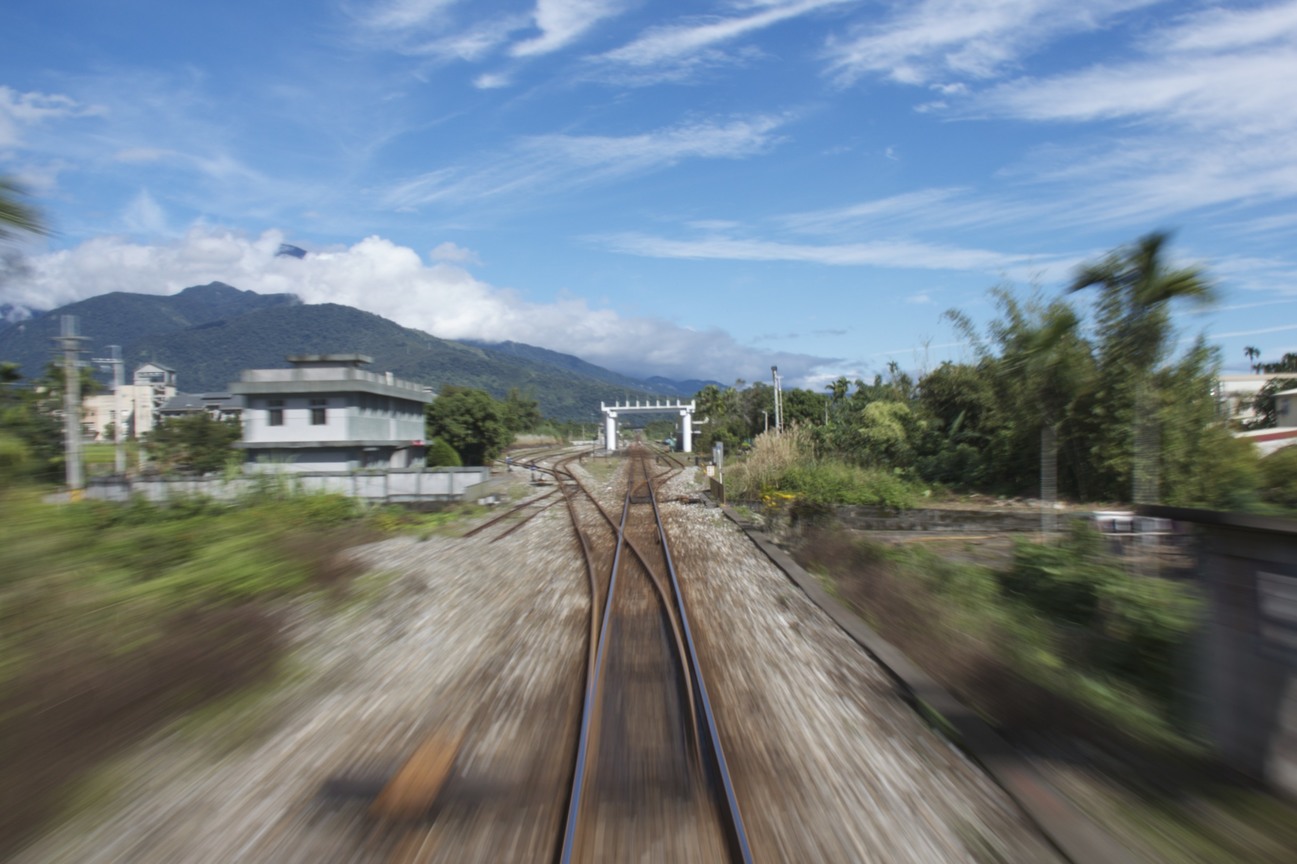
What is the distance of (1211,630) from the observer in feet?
13.7

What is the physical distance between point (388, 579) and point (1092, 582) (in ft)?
27.6

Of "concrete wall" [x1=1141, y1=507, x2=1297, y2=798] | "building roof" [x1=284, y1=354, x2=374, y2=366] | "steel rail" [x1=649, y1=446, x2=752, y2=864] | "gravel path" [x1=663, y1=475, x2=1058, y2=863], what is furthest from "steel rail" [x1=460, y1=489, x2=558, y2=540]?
"building roof" [x1=284, y1=354, x2=374, y2=366]

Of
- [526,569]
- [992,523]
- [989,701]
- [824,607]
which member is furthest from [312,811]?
[992,523]

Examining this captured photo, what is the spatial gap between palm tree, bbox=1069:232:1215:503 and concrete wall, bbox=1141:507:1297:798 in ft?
34.9

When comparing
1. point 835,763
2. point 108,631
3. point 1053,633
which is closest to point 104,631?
point 108,631

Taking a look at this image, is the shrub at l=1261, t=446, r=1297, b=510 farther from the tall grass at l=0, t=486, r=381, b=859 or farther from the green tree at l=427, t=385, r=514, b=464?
the green tree at l=427, t=385, r=514, b=464

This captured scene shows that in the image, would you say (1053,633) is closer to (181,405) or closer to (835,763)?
(835,763)

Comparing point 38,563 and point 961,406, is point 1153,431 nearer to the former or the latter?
point 961,406

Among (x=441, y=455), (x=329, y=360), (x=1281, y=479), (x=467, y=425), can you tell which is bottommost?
(x=441, y=455)

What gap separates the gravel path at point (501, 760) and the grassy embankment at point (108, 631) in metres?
0.27

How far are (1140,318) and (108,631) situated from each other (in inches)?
621

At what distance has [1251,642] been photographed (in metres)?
3.92

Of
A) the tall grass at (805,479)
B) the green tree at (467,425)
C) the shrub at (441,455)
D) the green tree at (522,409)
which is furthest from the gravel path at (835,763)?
the green tree at (522,409)

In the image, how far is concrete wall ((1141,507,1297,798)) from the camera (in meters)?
3.73
